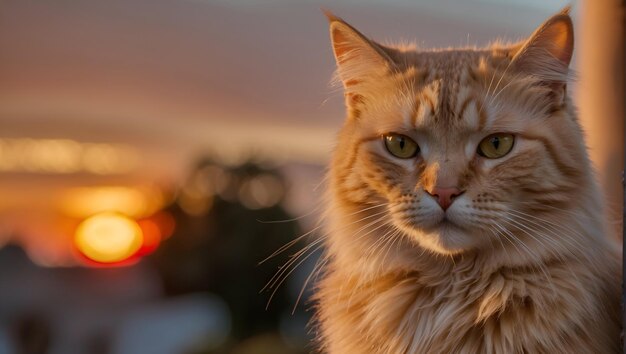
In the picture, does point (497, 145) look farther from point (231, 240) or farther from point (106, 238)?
point (231, 240)

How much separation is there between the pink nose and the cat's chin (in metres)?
0.03

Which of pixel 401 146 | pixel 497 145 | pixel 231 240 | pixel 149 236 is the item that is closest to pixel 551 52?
pixel 497 145

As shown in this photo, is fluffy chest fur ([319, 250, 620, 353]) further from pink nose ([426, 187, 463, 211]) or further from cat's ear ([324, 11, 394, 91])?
cat's ear ([324, 11, 394, 91])

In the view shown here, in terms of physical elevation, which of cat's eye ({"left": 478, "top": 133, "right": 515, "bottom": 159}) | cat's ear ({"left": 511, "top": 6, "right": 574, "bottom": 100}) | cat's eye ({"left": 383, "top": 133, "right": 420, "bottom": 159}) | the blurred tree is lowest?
the blurred tree

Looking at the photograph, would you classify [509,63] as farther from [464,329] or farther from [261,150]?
[261,150]

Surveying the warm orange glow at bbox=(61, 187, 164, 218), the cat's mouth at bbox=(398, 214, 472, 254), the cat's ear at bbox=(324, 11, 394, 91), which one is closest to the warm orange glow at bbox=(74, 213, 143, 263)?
the warm orange glow at bbox=(61, 187, 164, 218)

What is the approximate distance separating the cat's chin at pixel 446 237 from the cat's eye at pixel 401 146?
0.15m

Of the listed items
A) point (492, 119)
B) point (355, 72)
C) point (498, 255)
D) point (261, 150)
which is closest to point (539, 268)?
point (498, 255)

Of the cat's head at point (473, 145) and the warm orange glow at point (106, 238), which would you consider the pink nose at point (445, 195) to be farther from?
the warm orange glow at point (106, 238)

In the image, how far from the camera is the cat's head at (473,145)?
1325 millimetres

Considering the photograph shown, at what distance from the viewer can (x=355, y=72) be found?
159 cm

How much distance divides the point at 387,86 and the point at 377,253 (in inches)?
13.7

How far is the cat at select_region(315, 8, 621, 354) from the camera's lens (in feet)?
4.30

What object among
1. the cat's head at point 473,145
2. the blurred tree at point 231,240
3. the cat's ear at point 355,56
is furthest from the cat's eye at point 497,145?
the blurred tree at point 231,240
